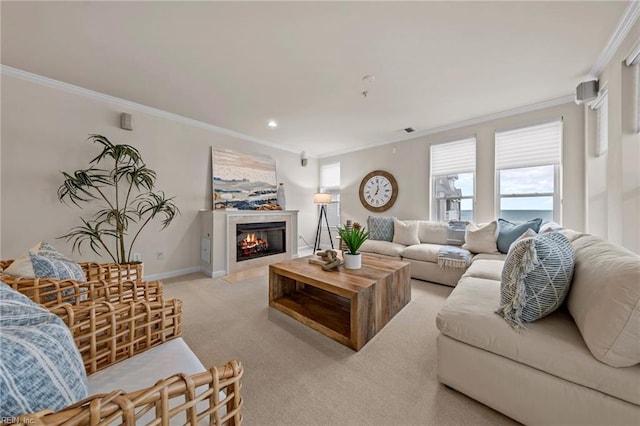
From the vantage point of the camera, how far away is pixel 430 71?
2.37 meters

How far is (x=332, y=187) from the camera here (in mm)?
5715

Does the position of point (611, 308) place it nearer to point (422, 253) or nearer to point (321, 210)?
point (422, 253)

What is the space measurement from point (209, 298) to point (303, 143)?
345cm

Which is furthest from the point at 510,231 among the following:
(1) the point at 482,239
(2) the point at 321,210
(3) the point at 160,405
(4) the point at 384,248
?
(3) the point at 160,405

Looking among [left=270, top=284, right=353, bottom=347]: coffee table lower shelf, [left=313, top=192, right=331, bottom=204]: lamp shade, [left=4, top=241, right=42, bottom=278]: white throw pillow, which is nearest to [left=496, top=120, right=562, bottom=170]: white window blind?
[left=313, top=192, right=331, bottom=204]: lamp shade

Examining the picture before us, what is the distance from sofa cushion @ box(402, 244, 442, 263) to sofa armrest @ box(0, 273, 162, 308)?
312cm

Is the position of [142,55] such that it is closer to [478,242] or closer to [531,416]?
[531,416]

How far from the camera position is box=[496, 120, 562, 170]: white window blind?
3.09 m

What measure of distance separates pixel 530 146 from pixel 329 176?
12.2 ft

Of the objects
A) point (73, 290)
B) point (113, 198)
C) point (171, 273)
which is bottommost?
point (171, 273)

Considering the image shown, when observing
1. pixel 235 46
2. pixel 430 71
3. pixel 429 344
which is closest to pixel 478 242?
pixel 429 344

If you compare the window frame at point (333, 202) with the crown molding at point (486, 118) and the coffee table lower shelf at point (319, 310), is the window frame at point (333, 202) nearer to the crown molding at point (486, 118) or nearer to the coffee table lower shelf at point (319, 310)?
the crown molding at point (486, 118)

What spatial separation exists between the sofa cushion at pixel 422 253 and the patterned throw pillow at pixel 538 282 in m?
1.99

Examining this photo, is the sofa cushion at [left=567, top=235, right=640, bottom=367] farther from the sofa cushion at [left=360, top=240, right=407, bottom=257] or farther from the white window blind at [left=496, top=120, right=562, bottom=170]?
the white window blind at [left=496, top=120, right=562, bottom=170]
